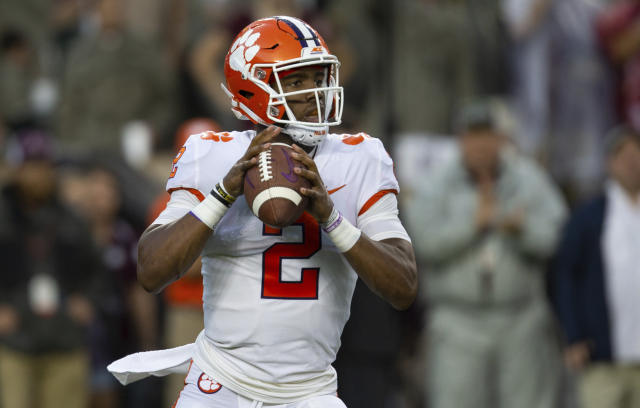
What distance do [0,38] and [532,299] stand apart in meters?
5.09

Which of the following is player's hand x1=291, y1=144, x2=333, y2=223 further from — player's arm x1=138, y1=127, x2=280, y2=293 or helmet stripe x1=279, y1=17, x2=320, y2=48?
helmet stripe x1=279, y1=17, x2=320, y2=48

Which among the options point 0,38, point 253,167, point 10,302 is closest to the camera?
point 253,167

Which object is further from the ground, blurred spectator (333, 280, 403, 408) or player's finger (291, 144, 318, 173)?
player's finger (291, 144, 318, 173)

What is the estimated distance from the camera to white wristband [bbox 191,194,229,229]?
3217 millimetres

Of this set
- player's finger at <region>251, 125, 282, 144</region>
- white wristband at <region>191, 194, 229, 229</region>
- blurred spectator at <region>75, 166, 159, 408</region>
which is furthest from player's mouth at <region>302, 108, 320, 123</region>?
blurred spectator at <region>75, 166, 159, 408</region>

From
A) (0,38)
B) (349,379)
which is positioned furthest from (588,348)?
(0,38)

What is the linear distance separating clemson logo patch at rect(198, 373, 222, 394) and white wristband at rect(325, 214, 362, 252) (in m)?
0.56

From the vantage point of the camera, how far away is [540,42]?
8250 millimetres

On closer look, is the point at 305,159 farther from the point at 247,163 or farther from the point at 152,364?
the point at 152,364

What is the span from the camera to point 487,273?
679 centimetres

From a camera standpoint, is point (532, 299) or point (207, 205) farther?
point (532, 299)

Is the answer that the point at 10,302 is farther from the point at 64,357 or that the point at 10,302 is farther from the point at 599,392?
the point at 599,392

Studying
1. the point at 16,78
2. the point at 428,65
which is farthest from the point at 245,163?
the point at 16,78

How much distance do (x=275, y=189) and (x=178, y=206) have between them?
1.44ft
